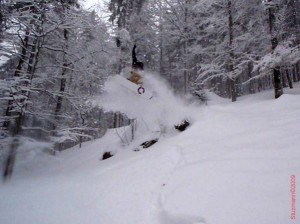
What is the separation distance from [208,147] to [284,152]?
2.12 m

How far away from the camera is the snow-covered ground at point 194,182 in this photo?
4.51m

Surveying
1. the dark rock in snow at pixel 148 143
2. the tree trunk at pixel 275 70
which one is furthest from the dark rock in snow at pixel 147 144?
the tree trunk at pixel 275 70

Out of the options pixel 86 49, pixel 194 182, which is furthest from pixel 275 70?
pixel 86 49

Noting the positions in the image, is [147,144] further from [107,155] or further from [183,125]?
[107,155]

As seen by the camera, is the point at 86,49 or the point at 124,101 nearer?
the point at 86,49

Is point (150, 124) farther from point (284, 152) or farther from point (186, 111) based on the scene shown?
point (284, 152)

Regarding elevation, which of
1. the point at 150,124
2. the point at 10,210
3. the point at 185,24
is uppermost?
the point at 185,24

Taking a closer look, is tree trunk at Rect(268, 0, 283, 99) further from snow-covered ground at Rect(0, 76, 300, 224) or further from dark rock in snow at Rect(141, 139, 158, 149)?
dark rock in snow at Rect(141, 139, 158, 149)

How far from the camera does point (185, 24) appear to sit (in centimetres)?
1853

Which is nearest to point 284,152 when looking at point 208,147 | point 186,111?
point 208,147

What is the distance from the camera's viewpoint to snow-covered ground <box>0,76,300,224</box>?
14.8 feet

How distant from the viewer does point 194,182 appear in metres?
5.57

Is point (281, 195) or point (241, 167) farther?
point (241, 167)

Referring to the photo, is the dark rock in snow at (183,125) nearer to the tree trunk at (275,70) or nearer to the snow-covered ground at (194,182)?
the snow-covered ground at (194,182)
